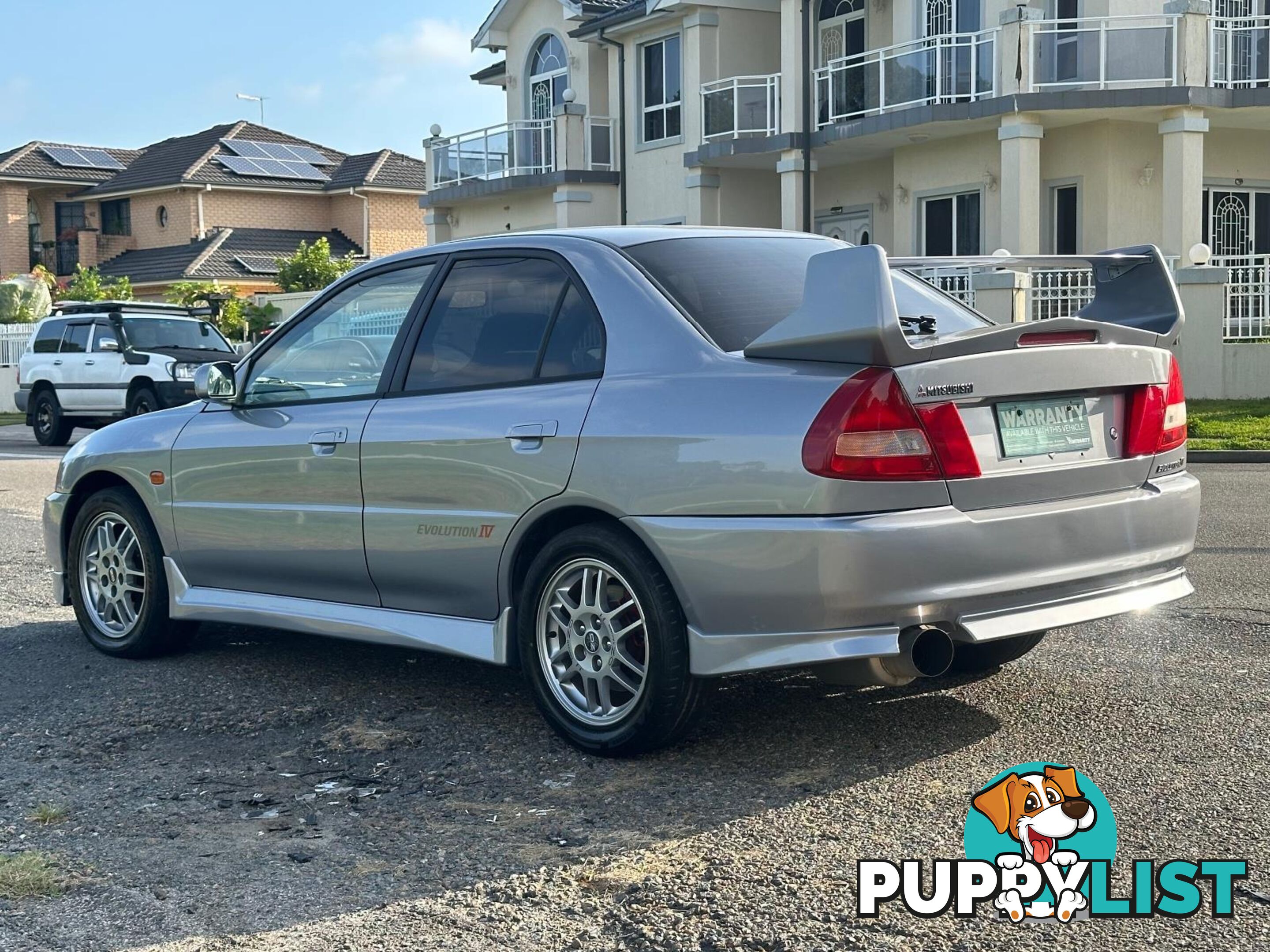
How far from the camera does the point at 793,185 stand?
27203 millimetres

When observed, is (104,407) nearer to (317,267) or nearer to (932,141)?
(932,141)

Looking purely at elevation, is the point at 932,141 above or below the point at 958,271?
above

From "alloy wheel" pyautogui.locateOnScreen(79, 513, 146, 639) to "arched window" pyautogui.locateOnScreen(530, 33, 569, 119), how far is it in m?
28.9

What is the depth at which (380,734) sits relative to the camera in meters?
5.18

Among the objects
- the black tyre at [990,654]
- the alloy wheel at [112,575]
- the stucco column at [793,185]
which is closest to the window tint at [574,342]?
the black tyre at [990,654]

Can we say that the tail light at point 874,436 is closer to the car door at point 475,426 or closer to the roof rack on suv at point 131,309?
the car door at point 475,426

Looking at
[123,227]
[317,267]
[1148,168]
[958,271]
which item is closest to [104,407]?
[958,271]

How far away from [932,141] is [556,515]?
22.1 m

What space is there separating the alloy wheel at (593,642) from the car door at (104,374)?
18243 millimetres

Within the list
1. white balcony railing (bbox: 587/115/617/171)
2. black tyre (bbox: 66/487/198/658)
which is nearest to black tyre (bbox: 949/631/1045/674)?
black tyre (bbox: 66/487/198/658)

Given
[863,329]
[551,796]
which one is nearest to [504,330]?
[863,329]

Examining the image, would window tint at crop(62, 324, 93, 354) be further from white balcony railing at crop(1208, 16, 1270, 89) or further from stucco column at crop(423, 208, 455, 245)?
white balcony railing at crop(1208, 16, 1270, 89)

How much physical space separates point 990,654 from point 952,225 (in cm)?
2095

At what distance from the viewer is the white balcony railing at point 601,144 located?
107ft
